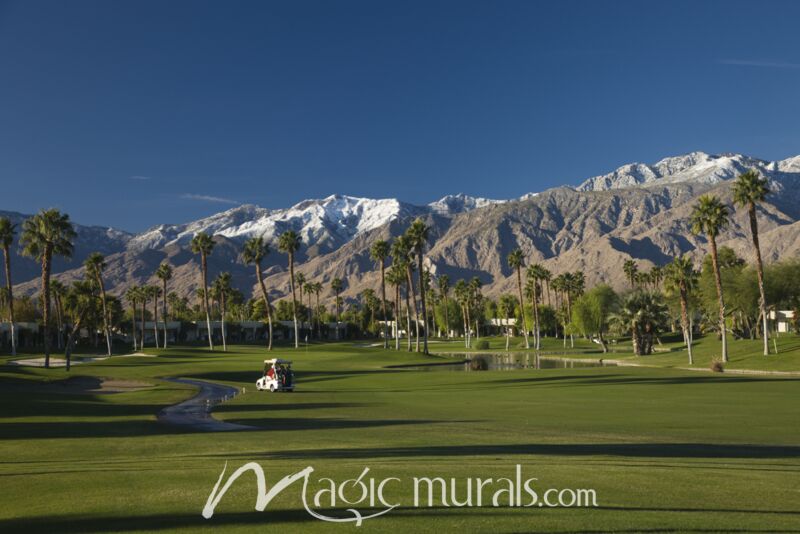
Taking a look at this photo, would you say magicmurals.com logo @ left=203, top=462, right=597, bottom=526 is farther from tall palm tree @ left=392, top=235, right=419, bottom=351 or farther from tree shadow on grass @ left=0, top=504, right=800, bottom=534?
tall palm tree @ left=392, top=235, right=419, bottom=351

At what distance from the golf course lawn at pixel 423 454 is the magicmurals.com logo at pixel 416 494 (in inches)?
7.5

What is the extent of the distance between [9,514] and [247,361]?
85.9 meters

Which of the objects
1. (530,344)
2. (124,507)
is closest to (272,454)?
(124,507)

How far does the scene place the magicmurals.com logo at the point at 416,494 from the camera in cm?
1329

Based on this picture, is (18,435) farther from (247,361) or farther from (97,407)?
(247,361)

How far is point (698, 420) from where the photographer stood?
30.6m

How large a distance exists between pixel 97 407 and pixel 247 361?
2282 inches

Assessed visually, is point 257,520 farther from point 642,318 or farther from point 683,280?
point 642,318

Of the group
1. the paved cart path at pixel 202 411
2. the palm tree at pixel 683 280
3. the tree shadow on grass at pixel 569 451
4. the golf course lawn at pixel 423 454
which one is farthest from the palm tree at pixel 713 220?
the tree shadow on grass at pixel 569 451

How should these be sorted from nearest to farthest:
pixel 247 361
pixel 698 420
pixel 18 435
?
1. pixel 18 435
2. pixel 698 420
3. pixel 247 361

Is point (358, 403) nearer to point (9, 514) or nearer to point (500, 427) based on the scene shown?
point (500, 427)

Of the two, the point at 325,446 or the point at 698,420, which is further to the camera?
the point at 698,420

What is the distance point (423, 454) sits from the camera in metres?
20.7

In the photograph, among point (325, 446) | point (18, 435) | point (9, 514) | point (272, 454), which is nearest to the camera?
point (9, 514)
